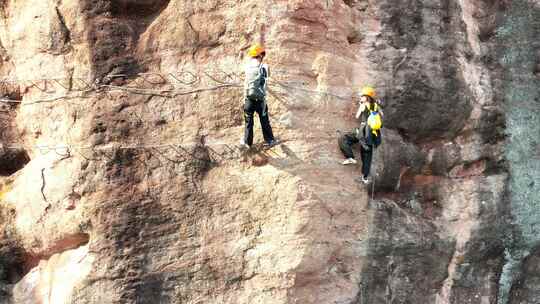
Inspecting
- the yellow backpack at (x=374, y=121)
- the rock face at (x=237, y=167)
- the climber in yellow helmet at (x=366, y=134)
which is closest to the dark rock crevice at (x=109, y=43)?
→ the rock face at (x=237, y=167)

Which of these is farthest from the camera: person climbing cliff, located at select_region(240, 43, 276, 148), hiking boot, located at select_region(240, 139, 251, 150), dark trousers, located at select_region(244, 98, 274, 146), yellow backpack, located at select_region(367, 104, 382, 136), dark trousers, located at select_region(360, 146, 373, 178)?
dark trousers, located at select_region(360, 146, 373, 178)

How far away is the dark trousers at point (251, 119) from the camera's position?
30.8 ft

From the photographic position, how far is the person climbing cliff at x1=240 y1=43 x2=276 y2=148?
9.19 metres

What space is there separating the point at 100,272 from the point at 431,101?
6690 mm

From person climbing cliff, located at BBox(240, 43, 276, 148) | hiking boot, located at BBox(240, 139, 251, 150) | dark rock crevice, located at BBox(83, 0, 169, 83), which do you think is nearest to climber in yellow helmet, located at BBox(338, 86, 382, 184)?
person climbing cliff, located at BBox(240, 43, 276, 148)

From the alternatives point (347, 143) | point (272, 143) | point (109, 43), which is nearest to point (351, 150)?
point (347, 143)

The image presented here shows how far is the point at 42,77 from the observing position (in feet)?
34.8

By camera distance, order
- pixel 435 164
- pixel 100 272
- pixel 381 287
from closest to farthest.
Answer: pixel 100 272, pixel 381 287, pixel 435 164

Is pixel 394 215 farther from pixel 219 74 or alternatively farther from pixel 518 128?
pixel 219 74

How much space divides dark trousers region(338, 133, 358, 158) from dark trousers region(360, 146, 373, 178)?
0.66 feet

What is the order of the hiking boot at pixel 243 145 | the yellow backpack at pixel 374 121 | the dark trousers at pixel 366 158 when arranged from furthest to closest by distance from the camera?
the dark trousers at pixel 366 158 → the hiking boot at pixel 243 145 → the yellow backpack at pixel 374 121

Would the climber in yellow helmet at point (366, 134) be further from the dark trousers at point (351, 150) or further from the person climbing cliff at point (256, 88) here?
the person climbing cliff at point (256, 88)

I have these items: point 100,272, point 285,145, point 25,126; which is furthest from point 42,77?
point 285,145

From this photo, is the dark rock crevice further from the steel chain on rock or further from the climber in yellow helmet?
the climber in yellow helmet
